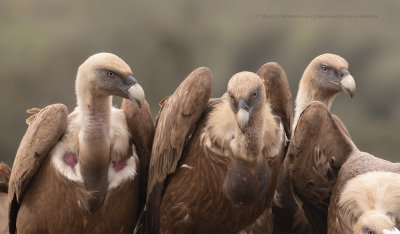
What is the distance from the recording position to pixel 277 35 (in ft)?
53.3

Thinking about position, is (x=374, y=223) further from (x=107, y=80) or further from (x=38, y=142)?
(x=38, y=142)

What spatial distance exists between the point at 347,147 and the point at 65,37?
12.2 meters

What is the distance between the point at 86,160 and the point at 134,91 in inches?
21.3

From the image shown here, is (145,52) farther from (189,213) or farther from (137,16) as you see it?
(189,213)

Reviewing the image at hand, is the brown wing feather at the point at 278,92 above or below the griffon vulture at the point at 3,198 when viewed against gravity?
above

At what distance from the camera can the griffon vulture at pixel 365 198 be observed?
4.48m

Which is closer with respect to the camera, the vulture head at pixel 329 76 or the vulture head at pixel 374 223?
the vulture head at pixel 374 223

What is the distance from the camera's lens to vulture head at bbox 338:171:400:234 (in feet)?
14.6

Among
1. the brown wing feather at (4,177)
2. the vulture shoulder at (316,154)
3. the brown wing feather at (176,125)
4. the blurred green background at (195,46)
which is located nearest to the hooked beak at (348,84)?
the vulture shoulder at (316,154)

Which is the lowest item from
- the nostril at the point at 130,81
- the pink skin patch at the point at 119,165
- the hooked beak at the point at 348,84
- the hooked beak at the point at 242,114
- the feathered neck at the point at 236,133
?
the pink skin patch at the point at 119,165

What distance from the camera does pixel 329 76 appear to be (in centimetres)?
650

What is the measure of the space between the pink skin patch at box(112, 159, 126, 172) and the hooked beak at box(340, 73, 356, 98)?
2.03 metres

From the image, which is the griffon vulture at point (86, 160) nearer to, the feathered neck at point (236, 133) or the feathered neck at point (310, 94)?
the feathered neck at point (236, 133)

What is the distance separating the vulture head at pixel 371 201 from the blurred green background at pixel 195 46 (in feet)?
25.7
